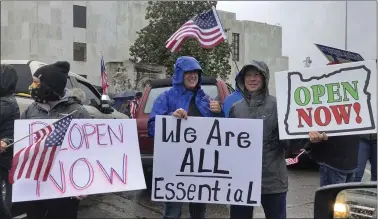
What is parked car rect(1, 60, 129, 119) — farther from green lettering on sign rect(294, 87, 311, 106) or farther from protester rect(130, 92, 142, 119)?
green lettering on sign rect(294, 87, 311, 106)

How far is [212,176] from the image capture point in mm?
3770

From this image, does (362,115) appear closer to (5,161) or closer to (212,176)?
(212,176)

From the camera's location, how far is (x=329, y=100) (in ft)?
11.2

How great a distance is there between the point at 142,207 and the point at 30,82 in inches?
91.0

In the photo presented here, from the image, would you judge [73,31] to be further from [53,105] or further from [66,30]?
[53,105]

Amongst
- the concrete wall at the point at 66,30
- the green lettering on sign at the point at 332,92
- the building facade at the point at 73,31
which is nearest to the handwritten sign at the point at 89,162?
the green lettering on sign at the point at 332,92

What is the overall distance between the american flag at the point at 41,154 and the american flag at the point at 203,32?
3891 mm

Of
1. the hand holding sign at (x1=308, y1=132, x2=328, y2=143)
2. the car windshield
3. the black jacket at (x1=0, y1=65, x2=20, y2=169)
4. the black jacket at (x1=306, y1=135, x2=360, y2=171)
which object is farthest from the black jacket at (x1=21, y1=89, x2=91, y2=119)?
the car windshield

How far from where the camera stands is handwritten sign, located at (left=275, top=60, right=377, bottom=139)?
130 inches

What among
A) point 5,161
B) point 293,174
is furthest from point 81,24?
point 5,161

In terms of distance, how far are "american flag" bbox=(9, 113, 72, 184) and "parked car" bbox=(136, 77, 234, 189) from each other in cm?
317

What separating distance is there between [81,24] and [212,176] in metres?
30.1

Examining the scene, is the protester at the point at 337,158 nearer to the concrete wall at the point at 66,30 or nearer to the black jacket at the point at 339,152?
the black jacket at the point at 339,152

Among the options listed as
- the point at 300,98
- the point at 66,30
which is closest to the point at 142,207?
the point at 300,98
